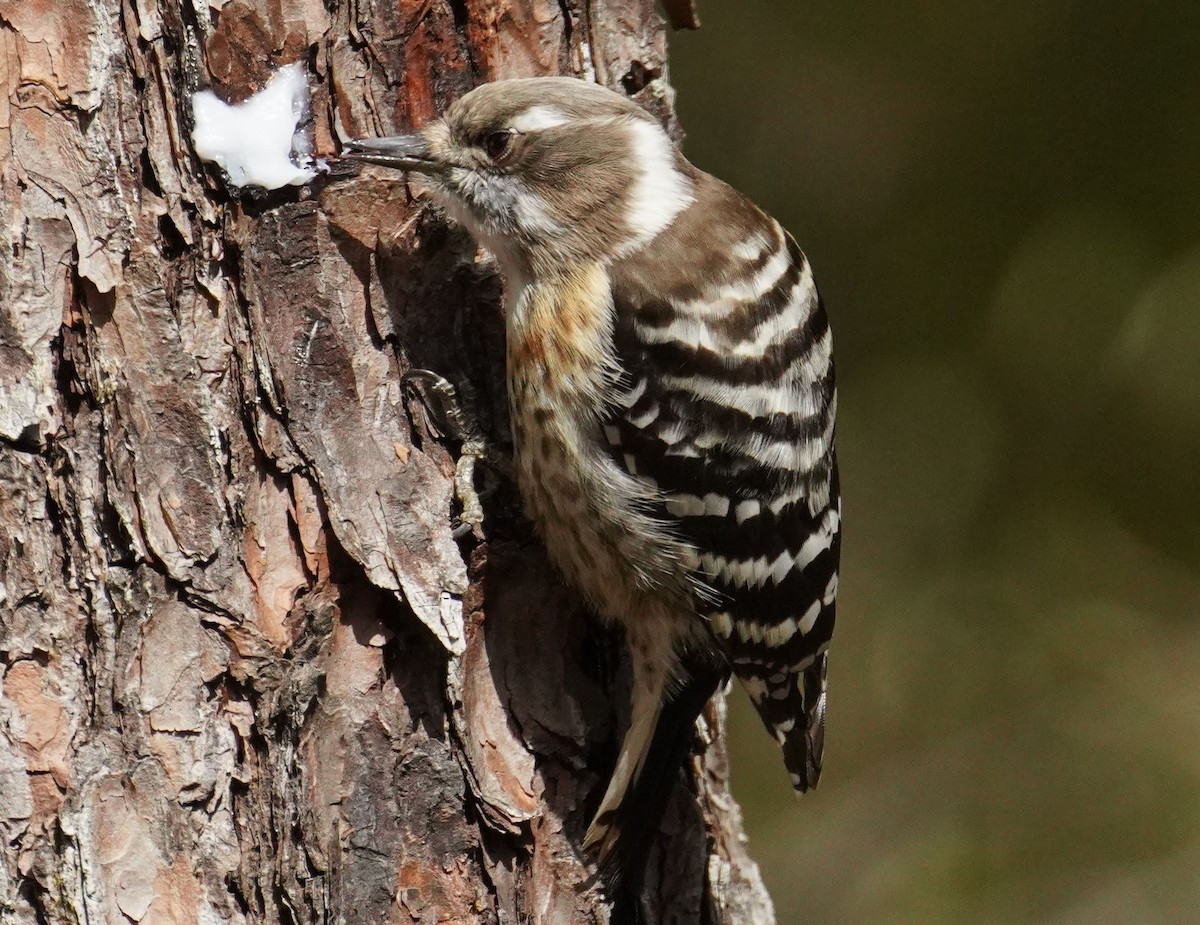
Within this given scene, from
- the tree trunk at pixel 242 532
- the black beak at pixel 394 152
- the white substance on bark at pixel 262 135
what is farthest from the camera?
the black beak at pixel 394 152

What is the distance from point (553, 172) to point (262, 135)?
72cm

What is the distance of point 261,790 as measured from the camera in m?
2.27

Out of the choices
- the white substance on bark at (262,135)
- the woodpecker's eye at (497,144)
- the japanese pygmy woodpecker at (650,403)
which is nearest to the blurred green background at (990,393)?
the japanese pygmy woodpecker at (650,403)

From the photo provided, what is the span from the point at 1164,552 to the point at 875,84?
87.1 inches

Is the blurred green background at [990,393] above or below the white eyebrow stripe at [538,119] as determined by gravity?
below

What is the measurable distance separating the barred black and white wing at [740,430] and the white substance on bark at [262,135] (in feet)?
2.26

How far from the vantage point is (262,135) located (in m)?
2.30

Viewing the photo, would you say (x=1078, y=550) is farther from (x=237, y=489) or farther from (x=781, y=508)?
(x=237, y=489)

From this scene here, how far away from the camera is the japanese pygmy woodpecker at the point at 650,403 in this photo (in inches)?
103

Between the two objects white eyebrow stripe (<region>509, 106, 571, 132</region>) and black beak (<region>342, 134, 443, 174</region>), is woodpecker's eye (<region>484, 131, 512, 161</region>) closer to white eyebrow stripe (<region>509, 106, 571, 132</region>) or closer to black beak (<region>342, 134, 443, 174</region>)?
white eyebrow stripe (<region>509, 106, 571, 132</region>)

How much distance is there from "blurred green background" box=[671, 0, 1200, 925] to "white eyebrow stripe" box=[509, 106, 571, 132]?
9.30 feet

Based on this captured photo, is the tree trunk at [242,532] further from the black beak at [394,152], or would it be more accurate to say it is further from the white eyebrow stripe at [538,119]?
the white eyebrow stripe at [538,119]

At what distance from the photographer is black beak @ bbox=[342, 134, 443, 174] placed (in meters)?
2.45

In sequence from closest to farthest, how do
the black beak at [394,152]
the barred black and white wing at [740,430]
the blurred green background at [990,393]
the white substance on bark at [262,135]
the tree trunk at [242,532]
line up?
the tree trunk at [242,532], the white substance on bark at [262,135], the black beak at [394,152], the barred black and white wing at [740,430], the blurred green background at [990,393]
